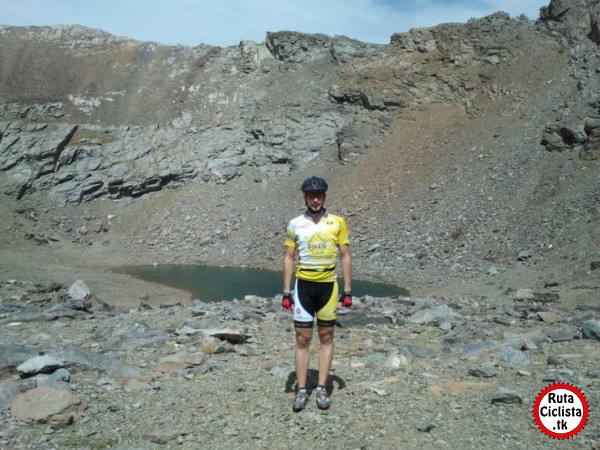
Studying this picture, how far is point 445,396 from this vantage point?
5699 millimetres

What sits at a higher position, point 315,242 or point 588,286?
point 315,242

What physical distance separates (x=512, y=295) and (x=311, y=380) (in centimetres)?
1218

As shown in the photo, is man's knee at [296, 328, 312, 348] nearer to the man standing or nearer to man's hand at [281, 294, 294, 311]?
the man standing

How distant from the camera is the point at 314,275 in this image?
5594mm

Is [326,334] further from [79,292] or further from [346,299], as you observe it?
[79,292]

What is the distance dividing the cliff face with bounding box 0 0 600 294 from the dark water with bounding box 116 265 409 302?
186 cm

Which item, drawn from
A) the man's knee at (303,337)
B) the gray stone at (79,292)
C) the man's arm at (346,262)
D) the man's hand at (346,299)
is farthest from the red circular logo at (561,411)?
the gray stone at (79,292)

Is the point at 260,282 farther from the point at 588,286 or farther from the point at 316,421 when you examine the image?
the point at 316,421

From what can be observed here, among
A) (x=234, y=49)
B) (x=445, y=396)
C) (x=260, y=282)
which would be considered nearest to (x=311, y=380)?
(x=445, y=396)

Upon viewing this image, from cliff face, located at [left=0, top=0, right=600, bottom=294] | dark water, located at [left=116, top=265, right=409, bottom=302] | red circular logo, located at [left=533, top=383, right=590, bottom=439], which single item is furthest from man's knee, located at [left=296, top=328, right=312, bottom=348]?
cliff face, located at [left=0, top=0, right=600, bottom=294]

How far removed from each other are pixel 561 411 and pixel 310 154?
119ft

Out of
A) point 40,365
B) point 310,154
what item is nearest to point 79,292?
point 40,365

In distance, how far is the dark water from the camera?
23.6 metres

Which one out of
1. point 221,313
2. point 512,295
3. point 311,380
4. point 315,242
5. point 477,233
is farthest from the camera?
point 477,233
